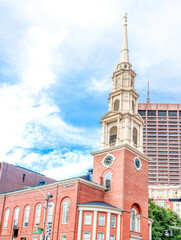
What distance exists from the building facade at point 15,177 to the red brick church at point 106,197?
4.78 metres

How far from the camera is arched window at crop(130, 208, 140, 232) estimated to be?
46756 mm

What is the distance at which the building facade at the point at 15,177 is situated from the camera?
6281 cm

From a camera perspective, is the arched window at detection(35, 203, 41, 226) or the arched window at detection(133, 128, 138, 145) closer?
the arched window at detection(35, 203, 41, 226)

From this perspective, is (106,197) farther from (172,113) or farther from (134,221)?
(172,113)

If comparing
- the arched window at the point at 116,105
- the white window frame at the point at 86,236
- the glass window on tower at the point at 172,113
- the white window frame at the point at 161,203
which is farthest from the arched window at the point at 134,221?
the glass window on tower at the point at 172,113

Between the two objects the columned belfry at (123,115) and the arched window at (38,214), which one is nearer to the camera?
the arched window at (38,214)

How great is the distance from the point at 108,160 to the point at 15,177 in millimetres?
24561

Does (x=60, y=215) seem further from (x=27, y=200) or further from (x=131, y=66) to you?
(x=131, y=66)

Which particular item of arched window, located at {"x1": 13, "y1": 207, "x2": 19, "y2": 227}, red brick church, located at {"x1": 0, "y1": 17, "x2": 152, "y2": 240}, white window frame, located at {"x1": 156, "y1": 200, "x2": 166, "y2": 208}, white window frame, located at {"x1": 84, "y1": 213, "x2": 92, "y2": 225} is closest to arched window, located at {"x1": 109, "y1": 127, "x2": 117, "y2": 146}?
red brick church, located at {"x1": 0, "y1": 17, "x2": 152, "y2": 240}

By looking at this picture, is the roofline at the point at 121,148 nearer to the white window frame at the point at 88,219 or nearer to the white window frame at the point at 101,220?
the white window frame at the point at 101,220

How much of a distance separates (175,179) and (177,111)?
42297mm

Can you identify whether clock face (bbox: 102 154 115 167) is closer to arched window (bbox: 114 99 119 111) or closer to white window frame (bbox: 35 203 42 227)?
arched window (bbox: 114 99 119 111)

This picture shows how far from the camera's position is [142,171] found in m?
51.6

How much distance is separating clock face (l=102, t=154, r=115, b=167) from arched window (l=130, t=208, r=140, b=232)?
7935mm
